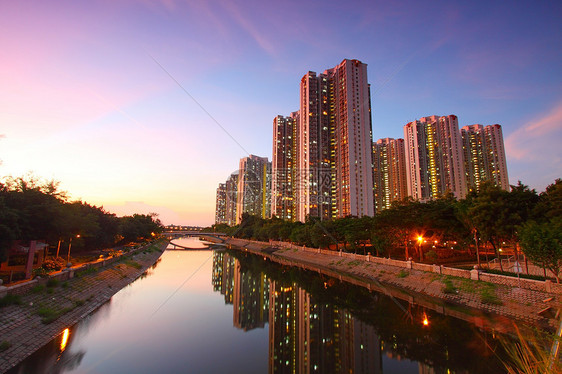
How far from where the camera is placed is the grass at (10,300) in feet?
51.1

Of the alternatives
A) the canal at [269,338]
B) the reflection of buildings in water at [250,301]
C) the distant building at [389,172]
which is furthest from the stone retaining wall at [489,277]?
the distant building at [389,172]

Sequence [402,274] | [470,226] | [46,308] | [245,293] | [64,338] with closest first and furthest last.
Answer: [64,338] < [46,308] < [402,274] < [245,293] < [470,226]

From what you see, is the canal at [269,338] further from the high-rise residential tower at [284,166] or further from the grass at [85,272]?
the high-rise residential tower at [284,166]

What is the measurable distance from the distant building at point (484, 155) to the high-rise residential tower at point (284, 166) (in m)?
79.8

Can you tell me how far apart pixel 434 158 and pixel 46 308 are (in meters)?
140

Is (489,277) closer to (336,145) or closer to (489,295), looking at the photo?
(489,295)

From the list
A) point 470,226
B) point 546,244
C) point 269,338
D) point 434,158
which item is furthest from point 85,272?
point 434,158

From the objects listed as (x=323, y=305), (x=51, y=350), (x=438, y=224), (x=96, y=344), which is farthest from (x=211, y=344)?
(x=438, y=224)

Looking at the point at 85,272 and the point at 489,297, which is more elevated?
the point at 85,272

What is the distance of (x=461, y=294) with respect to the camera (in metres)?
24.1

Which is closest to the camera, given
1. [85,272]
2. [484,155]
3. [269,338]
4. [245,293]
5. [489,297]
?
[269,338]

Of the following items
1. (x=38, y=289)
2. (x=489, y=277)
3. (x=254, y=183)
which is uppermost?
(x=254, y=183)

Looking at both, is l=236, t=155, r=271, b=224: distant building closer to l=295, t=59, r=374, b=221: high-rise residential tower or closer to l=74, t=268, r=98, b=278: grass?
l=295, t=59, r=374, b=221: high-rise residential tower

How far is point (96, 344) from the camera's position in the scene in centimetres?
1678
